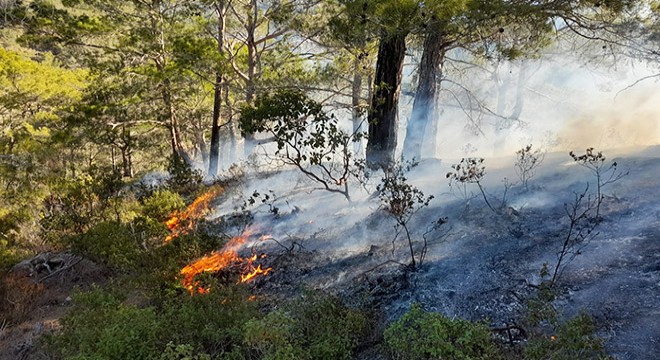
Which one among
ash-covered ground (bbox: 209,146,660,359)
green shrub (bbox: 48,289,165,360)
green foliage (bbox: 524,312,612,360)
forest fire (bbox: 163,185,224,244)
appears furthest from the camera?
forest fire (bbox: 163,185,224,244)

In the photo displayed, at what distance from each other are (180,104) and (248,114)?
12.4m

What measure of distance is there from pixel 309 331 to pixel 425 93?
8.65 m

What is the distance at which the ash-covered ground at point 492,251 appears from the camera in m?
4.39

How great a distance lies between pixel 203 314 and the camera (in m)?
5.08

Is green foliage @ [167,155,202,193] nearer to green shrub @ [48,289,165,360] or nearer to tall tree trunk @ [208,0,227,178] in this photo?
tall tree trunk @ [208,0,227,178]

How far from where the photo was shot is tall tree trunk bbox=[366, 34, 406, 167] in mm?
9047

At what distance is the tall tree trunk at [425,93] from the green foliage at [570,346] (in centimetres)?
842

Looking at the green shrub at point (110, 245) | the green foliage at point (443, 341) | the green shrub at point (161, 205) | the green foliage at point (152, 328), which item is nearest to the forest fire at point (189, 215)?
the green shrub at point (161, 205)

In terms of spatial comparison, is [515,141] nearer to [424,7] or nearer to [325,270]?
[424,7]

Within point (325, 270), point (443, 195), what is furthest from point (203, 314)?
point (443, 195)

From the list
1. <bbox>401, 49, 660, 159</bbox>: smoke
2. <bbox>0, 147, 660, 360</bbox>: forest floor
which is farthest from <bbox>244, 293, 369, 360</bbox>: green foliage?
<bbox>401, 49, 660, 159</bbox>: smoke

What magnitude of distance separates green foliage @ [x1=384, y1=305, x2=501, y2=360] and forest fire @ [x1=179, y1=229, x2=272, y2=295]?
3.70 metres

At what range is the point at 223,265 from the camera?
725 cm

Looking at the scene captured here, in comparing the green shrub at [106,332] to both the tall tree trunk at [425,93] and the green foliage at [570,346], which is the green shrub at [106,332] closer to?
the green foliage at [570,346]
